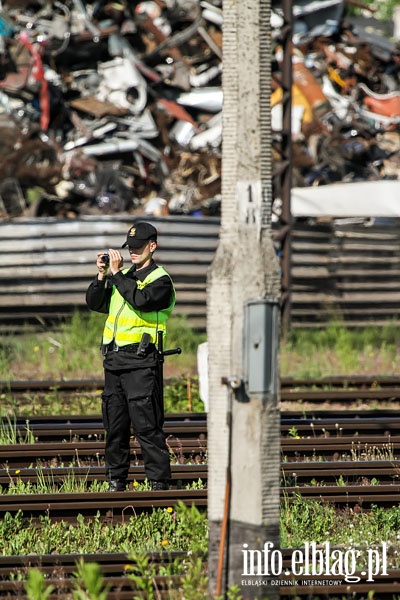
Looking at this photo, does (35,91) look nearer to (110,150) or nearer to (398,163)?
(110,150)

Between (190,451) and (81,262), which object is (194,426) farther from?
(81,262)

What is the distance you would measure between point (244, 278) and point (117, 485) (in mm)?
3229

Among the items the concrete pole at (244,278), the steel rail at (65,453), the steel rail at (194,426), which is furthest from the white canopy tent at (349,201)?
the concrete pole at (244,278)

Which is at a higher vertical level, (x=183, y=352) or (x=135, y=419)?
(x=183, y=352)

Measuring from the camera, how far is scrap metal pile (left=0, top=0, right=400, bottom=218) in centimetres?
1908

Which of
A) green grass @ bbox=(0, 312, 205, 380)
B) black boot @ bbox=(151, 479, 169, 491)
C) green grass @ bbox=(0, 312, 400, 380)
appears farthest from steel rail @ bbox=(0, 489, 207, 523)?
green grass @ bbox=(0, 312, 205, 380)

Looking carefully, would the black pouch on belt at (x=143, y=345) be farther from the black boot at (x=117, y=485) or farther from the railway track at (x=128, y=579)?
the railway track at (x=128, y=579)

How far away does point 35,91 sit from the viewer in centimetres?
2123

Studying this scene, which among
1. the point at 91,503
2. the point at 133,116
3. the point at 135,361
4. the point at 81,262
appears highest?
the point at 133,116

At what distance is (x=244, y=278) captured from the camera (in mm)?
5332

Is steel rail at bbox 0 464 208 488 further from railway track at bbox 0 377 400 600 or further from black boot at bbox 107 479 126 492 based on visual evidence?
black boot at bbox 107 479 126 492

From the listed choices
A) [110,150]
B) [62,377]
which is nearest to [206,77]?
[110,150]

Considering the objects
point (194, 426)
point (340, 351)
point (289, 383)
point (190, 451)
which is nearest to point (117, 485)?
point (190, 451)

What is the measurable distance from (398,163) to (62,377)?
37.6ft
